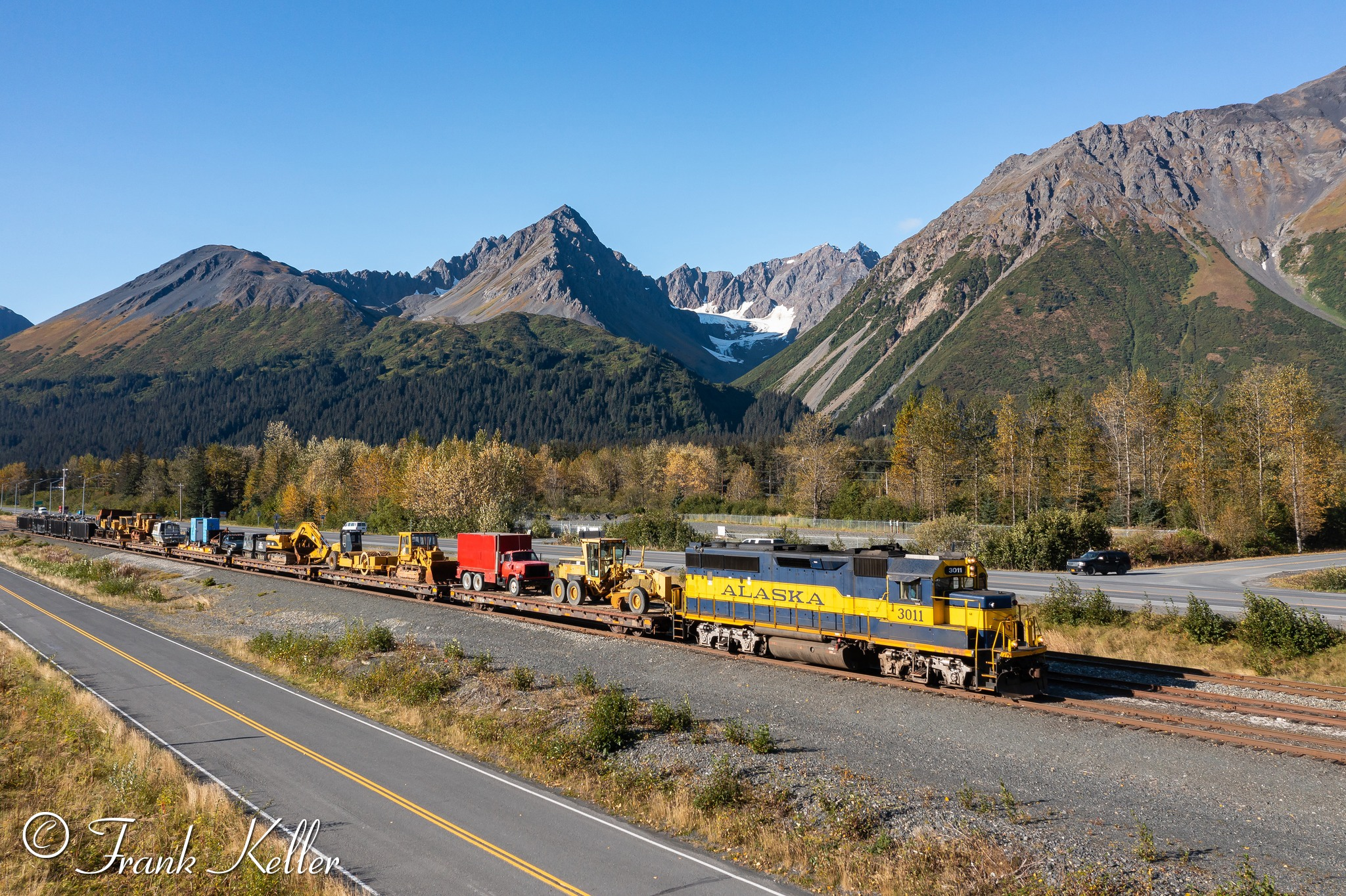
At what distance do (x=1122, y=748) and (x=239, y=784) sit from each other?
19.8 meters

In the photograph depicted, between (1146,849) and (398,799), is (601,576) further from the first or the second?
(1146,849)

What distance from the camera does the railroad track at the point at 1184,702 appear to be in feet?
56.2

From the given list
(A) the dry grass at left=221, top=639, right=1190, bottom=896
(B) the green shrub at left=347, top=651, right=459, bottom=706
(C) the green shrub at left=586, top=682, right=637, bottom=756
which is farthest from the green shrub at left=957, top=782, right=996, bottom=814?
(B) the green shrub at left=347, top=651, right=459, bottom=706

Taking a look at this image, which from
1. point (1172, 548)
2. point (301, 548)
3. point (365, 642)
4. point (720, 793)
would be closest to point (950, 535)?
point (1172, 548)

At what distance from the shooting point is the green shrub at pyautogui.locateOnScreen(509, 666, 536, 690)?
23.7 metres

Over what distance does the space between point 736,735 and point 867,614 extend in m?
6.89

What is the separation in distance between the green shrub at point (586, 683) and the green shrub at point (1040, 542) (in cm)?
3633

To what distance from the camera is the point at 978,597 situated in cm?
2036

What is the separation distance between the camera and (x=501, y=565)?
1547 inches

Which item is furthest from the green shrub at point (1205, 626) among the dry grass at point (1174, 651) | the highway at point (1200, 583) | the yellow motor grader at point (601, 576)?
the yellow motor grader at point (601, 576)

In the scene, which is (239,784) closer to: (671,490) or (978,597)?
(978,597)

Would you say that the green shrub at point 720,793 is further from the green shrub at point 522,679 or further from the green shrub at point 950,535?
the green shrub at point 950,535

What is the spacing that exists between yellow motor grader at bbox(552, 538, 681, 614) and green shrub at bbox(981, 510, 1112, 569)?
29.0 metres

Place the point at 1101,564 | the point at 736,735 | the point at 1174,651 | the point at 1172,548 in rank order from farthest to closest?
1. the point at 1172,548
2. the point at 1101,564
3. the point at 1174,651
4. the point at 736,735
